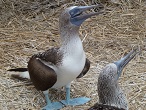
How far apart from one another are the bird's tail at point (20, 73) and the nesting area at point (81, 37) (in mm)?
73

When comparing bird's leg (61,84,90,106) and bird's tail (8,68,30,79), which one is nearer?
bird's leg (61,84,90,106)

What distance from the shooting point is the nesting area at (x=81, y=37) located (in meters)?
4.61

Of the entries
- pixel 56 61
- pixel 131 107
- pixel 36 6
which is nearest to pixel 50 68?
pixel 56 61

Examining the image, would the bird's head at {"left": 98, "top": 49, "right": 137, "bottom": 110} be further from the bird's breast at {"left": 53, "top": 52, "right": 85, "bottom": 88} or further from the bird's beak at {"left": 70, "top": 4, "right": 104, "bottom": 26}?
the bird's beak at {"left": 70, "top": 4, "right": 104, "bottom": 26}

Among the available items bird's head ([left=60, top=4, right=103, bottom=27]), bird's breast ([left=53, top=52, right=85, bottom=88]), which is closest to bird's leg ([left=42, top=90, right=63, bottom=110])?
bird's breast ([left=53, top=52, right=85, bottom=88])

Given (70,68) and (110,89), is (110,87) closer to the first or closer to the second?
(110,89)

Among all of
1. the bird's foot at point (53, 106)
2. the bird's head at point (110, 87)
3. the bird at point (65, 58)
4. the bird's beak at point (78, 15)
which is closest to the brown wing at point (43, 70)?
the bird at point (65, 58)

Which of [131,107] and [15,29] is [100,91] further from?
[15,29]

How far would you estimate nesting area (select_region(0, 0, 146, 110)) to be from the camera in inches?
182

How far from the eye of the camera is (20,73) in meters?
4.79

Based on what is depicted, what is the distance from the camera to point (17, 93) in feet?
15.2

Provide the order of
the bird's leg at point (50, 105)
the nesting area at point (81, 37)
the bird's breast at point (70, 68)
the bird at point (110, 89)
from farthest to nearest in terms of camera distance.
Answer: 1. the nesting area at point (81, 37)
2. the bird's leg at point (50, 105)
3. the bird's breast at point (70, 68)
4. the bird at point (110, 89)

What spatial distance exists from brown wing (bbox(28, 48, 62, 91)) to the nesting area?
364 millimetres

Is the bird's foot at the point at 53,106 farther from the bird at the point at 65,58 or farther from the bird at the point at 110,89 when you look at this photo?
the bird at the point at 110,89
